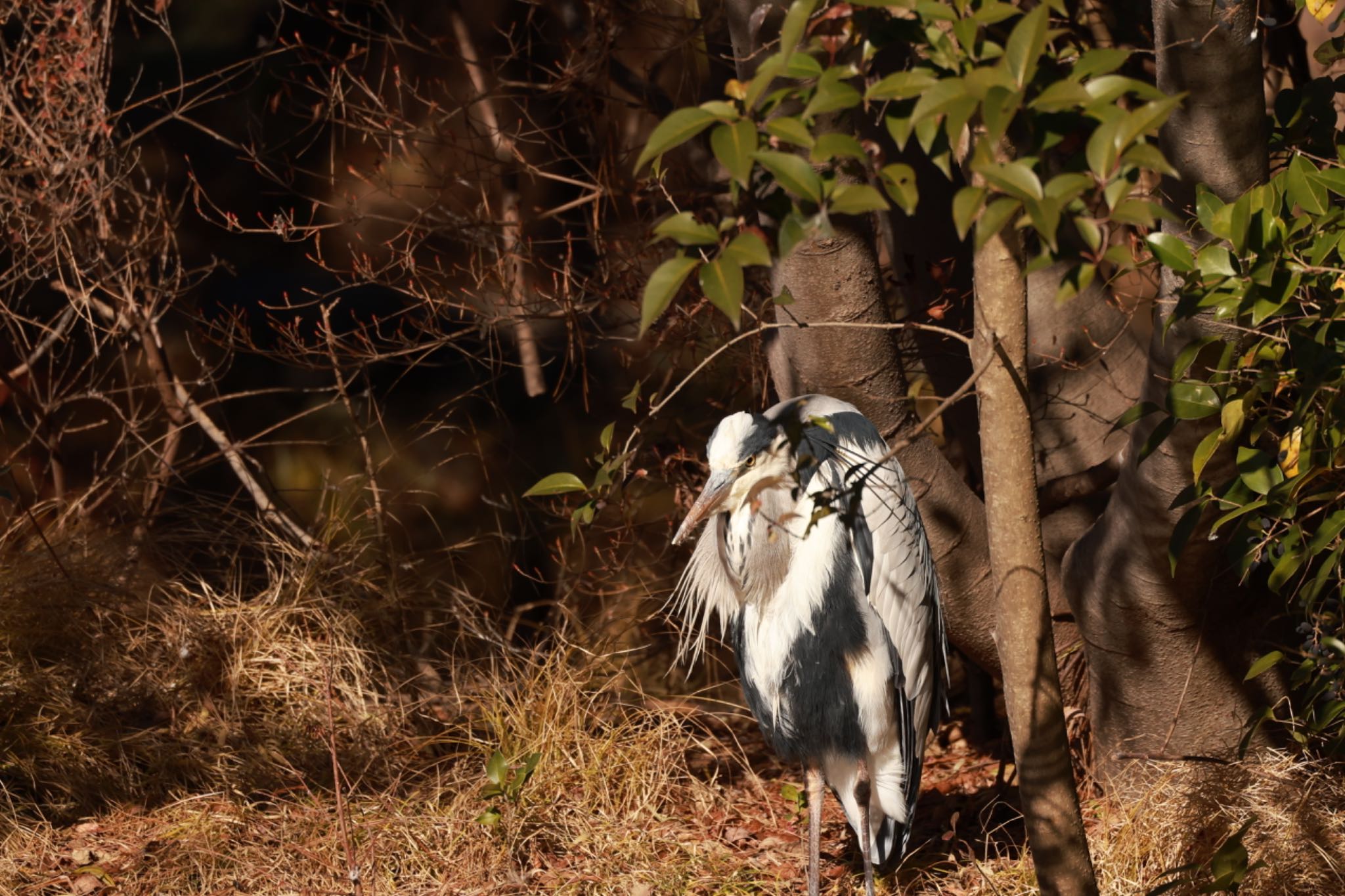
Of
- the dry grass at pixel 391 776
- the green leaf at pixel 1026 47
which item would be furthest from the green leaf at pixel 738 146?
the dry grass at pixel 391 776

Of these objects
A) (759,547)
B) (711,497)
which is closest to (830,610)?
(759,547)

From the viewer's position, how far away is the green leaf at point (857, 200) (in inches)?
42.6

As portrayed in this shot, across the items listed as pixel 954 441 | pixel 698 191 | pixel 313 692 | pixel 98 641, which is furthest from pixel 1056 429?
pixel 98 641

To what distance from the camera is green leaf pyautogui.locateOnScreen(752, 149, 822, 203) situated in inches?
41.1

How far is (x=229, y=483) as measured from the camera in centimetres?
488

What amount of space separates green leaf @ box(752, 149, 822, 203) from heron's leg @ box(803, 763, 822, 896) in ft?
7.37

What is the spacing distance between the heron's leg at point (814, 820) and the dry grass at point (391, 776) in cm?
29

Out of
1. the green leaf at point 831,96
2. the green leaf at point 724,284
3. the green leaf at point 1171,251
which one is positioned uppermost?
the green leaf at point 831,96

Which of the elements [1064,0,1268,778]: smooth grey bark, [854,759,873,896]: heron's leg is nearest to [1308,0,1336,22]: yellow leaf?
[1064,0,1268,778]: smooth grey bark

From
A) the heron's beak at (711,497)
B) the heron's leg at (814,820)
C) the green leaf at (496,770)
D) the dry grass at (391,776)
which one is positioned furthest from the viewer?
the green leaf at (496,770)

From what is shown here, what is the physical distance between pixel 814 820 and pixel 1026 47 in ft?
7.72

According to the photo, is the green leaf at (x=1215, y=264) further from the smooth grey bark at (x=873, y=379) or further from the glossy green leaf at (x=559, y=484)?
the glossy green leaf at (x=559, y=484)

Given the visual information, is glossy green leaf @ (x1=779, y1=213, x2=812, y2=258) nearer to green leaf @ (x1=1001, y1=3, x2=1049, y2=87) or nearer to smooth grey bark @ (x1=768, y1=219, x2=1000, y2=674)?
green leaf @ (x1=1001, y1=3, x2=1049, y2=87)

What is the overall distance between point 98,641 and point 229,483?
1095 millimetres
